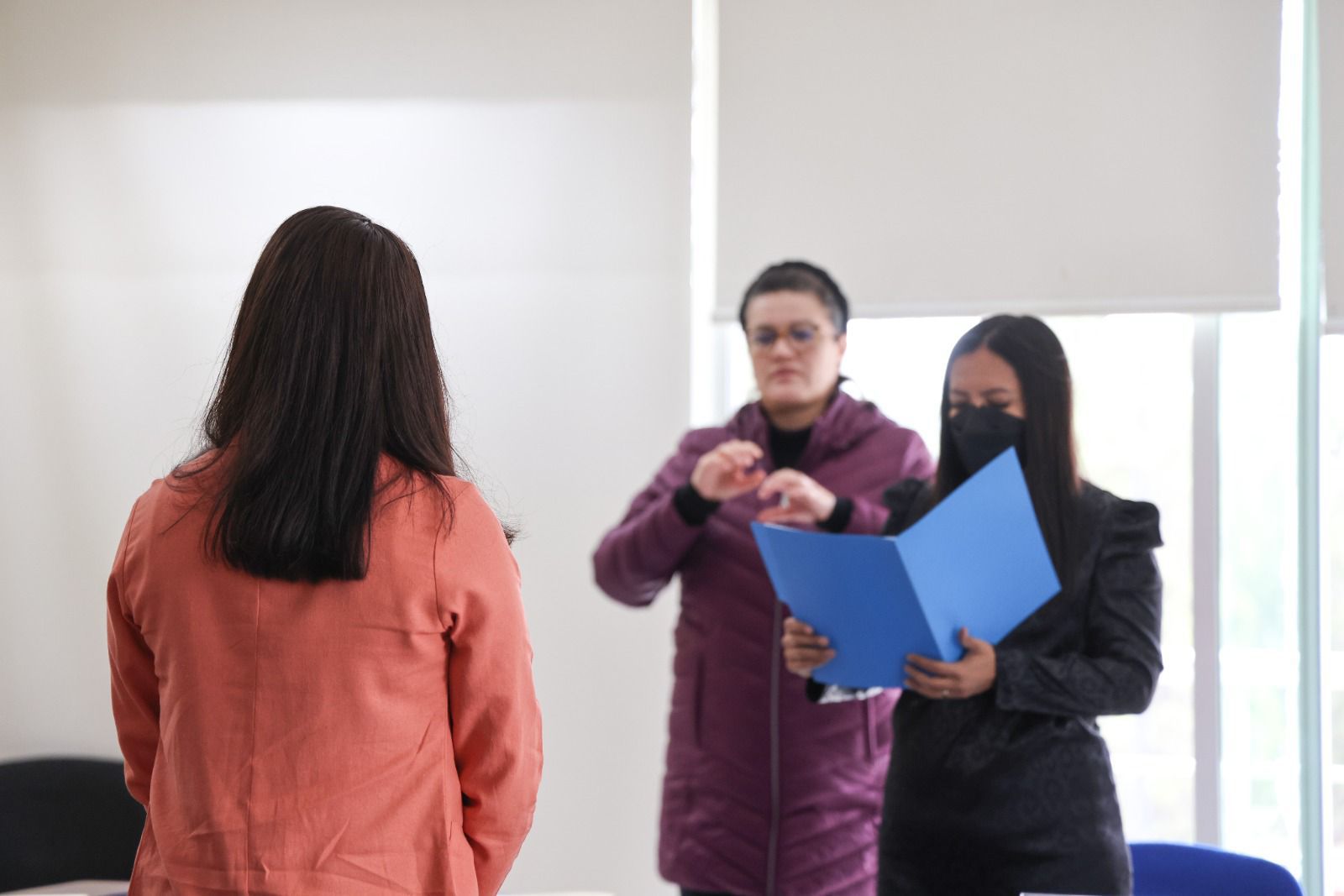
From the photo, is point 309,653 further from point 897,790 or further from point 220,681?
point 897,790

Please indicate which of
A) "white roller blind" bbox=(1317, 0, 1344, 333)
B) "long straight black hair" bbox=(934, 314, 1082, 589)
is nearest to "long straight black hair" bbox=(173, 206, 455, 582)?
"long straight black hair" bbox=(934, 314, 1082, 589)

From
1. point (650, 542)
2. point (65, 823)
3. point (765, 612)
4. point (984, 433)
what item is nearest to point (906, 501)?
point (984, 433)

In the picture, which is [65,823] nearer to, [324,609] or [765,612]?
[765,612]

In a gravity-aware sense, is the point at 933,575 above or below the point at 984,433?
below

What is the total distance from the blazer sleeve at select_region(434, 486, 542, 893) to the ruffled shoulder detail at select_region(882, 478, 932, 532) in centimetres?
83

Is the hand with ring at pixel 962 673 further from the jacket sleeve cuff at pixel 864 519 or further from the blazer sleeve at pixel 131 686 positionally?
the blazer sleeve at pixel 131 686

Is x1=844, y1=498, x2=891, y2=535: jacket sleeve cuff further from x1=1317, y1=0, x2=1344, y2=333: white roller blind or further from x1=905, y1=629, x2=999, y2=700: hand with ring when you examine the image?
x1=1317, y1=0, x2=1344, y2=333: white roller blind

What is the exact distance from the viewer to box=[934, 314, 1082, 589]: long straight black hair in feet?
5.72

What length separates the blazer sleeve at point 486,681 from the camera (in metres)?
1.20

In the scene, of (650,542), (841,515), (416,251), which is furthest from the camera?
(416,251)

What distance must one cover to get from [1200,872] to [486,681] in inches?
50.4

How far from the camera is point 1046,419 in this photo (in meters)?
1.77

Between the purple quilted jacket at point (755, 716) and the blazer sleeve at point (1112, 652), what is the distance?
21.9 inches

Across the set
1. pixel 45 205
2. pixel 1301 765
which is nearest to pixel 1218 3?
pixel 1301 765
